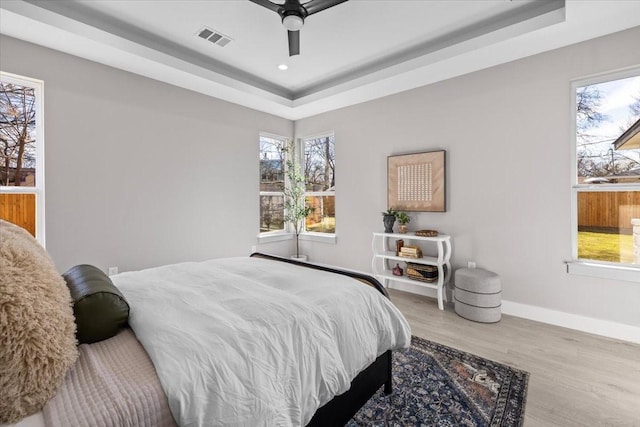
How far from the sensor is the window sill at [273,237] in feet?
15.1

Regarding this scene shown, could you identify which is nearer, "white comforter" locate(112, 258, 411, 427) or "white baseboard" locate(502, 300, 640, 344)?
"white comforter" locate(112, 258, 411, 427)

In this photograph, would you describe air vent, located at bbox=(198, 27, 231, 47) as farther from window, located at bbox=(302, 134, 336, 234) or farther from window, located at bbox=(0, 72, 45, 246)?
window, located at bbox=(302, 134, 336, 234)

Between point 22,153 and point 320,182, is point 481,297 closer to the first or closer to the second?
point 320,182

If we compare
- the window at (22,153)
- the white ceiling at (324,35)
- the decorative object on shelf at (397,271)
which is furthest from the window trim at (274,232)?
the window at (22,153)

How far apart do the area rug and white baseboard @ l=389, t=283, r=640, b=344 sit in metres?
1.16

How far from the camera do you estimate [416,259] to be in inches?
137

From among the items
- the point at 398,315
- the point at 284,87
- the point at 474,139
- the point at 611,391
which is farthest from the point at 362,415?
the point at 284,87

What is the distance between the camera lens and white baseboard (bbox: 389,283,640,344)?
101 inches

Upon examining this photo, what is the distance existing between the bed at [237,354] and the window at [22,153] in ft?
5.19

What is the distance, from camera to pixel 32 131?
277 centimetres

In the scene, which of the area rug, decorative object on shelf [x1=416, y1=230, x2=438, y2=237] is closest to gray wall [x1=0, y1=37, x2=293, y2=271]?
decorative object on shelf [x1=416, y1=230, x2=438, y2=237]

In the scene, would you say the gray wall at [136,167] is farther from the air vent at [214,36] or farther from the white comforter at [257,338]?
the white comforter at [257,338]

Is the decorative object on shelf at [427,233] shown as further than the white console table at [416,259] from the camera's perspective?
Yes

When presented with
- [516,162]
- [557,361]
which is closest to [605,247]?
[516,162]
